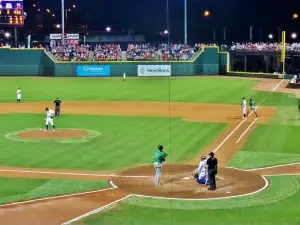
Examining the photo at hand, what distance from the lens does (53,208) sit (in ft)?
51.3

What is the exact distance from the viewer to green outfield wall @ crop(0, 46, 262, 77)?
6950 cm

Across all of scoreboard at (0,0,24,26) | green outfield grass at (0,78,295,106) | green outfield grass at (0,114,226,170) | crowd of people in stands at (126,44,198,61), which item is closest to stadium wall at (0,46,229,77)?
crowd of people in stands at (126,44,198,61)

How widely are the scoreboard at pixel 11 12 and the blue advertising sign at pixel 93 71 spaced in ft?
45.4

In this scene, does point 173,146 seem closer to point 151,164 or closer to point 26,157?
point 151,164

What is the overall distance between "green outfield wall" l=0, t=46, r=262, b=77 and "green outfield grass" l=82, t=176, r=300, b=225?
54.4 metres

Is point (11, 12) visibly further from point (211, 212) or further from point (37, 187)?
point (211, 212)

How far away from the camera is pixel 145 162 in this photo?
2236 cm

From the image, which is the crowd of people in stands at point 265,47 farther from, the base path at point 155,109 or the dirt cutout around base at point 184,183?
the dirt cutout around base at point 184,183

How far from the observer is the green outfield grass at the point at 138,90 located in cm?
4928

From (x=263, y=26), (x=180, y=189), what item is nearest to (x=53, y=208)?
(x=180, y=189)

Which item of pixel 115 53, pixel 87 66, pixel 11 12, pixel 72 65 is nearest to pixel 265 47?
pixel 115 53

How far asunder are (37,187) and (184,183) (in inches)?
196

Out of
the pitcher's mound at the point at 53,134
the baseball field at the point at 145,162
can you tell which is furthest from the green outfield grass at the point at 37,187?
the pitcher's mound at the point at 53,134

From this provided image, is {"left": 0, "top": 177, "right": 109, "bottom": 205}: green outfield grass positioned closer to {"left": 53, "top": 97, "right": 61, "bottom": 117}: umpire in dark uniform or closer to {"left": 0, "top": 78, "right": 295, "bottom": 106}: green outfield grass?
{"left": 53, "top": 97, "right": 61, "bottom": 117}: umpire in dark uniform
